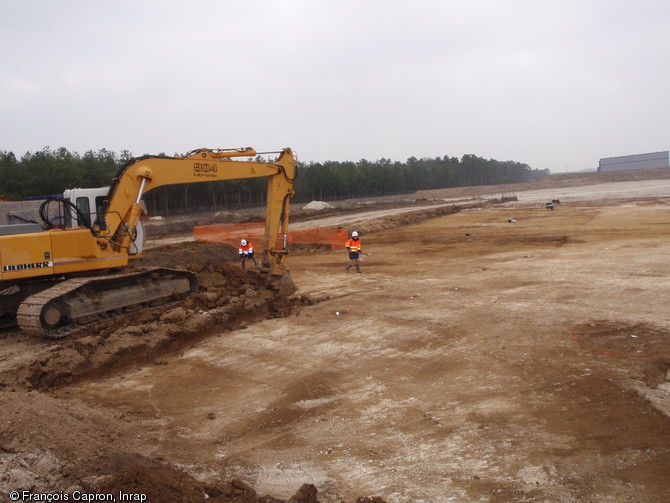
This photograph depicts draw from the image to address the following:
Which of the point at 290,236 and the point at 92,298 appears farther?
the point at 290,236

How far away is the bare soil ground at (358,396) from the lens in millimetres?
4824

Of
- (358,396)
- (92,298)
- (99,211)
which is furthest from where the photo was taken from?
(99,211)

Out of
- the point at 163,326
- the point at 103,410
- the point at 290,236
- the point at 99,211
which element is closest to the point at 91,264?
the point at 99,211

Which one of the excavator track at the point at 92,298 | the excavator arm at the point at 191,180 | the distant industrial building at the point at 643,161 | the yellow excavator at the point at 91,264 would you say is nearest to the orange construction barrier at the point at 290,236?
the excavator arm at the point at 191,180

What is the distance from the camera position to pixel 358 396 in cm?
705

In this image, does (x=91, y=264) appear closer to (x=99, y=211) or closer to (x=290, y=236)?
(x=99, y=211)

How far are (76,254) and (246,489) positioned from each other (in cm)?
758

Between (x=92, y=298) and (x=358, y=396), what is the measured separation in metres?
6.07

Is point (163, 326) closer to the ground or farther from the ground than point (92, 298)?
closer to the ground

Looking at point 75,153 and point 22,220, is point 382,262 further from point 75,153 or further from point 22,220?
point 75,153

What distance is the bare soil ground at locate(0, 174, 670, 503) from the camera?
15.8 feet

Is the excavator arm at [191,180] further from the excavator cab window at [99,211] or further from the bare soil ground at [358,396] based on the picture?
the bare soil ground at [358,396]

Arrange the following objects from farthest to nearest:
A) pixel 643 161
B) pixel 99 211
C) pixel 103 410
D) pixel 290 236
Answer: pixel 643 161
pixel 290 236
pixel 99 211
pixel 103 410

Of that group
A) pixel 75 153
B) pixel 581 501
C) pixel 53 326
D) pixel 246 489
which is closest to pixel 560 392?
pixel 581 501
